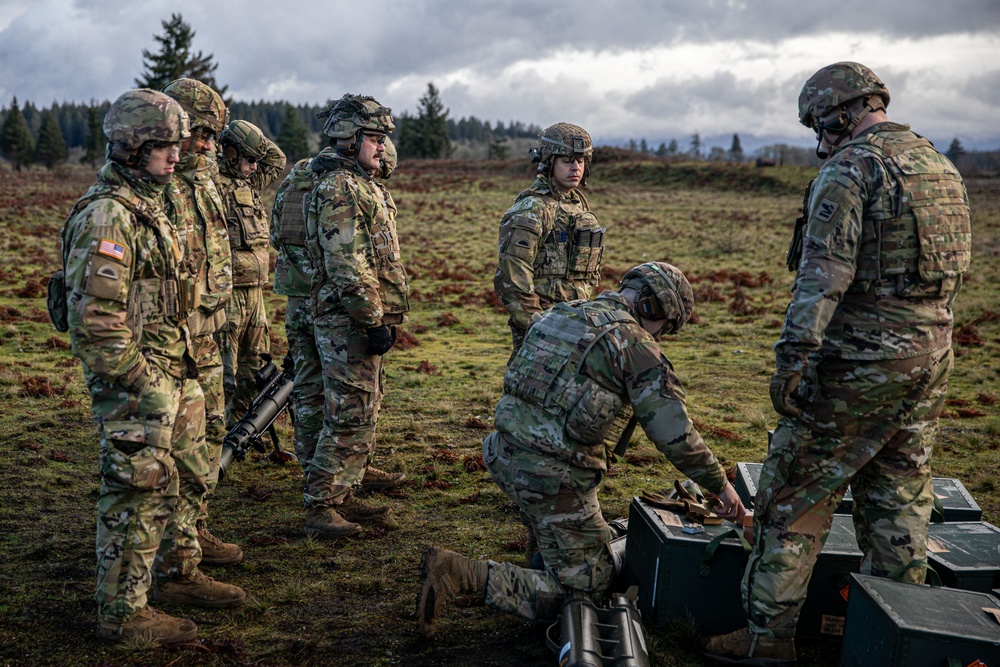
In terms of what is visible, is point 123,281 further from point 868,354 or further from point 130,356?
point 868,354

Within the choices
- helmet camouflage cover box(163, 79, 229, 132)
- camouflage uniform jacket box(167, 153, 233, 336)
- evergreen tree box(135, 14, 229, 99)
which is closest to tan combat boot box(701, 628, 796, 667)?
camouflage uniform jacket box(167, 153, 233, 336)

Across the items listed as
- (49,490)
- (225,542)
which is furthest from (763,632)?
(49,490)

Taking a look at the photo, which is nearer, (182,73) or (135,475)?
(135,475)

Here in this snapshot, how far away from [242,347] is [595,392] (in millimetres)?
4176

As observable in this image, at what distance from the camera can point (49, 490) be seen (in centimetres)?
615

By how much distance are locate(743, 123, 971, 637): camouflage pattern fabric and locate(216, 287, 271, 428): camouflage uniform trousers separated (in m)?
4.51

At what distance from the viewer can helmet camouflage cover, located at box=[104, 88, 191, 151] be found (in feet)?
12.6

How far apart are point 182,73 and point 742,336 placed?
48205 millimetres

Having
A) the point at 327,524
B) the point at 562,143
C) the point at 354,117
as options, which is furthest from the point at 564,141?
the point at 327,524

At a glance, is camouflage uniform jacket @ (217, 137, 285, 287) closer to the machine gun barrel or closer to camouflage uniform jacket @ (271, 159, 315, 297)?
camouflage uniform jacket @ (271, 159, 315, 297)

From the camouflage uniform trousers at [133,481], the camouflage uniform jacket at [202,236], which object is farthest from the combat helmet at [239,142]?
the camouflage uniform trousers at [133,481]

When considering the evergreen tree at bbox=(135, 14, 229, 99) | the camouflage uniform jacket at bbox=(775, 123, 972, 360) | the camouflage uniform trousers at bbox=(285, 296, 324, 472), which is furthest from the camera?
the evergreen tree at bbox=(135, 14, 229, 99)

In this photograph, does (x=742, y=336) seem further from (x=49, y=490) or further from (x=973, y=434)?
(x=49, y=490)

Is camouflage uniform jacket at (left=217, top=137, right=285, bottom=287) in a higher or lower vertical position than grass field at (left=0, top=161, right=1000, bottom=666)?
higher
